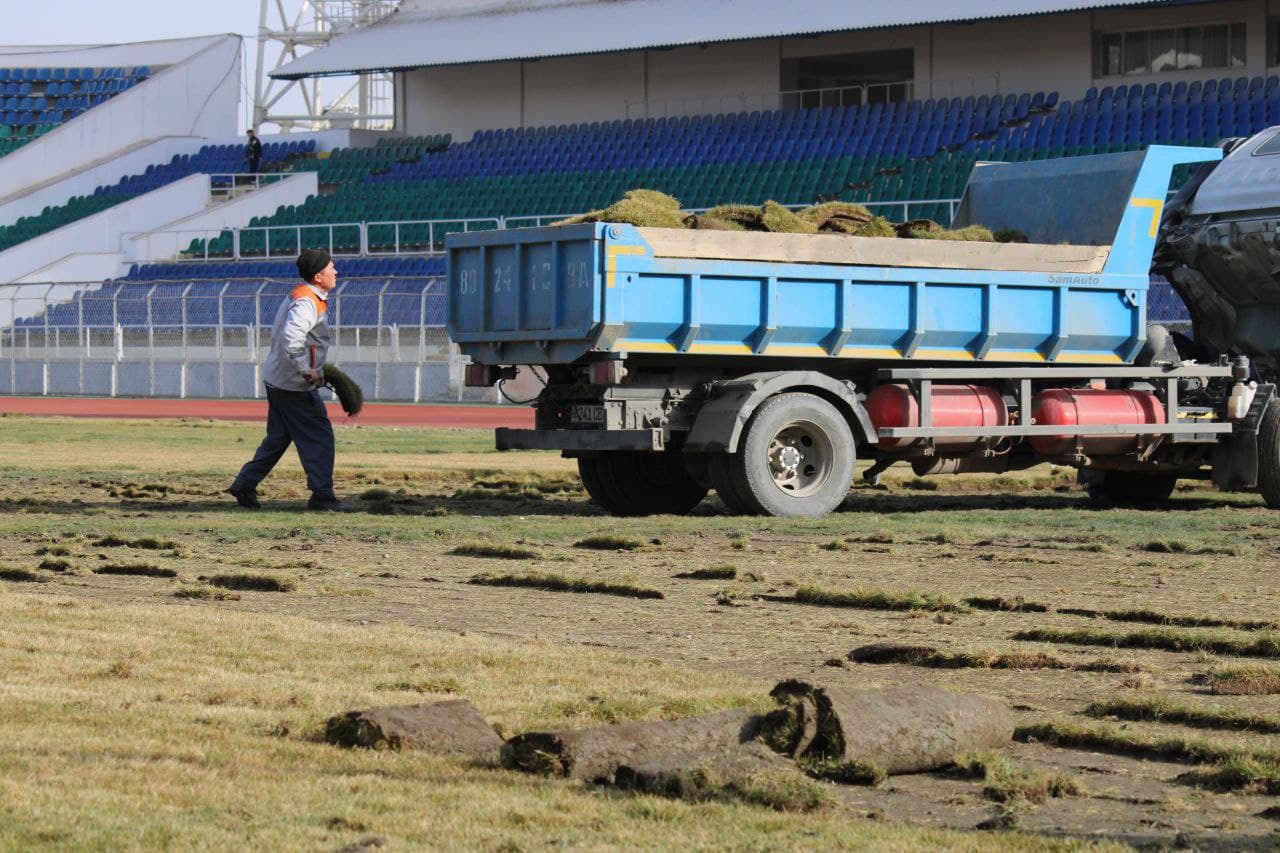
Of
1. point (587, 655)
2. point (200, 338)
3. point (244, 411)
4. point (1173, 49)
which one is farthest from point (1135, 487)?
point (200, 338)

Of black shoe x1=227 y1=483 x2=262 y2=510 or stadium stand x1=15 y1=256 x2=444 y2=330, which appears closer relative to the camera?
black shoe x1=227 y1=483 x2=262 y2=510

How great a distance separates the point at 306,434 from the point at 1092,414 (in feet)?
19.3

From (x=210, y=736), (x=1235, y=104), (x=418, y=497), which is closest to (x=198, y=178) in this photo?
(x=1235, y=104)

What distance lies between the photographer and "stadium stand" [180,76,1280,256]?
38.9m

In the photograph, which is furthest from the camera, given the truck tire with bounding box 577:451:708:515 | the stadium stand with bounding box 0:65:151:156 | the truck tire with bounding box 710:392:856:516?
the stadium stand with bounding box 0:65:151:156

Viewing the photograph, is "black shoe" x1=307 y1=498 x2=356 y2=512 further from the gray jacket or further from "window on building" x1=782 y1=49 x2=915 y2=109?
"window on building" x1=782 y1=49 x2=915 y2=109

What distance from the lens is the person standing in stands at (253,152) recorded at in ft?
178

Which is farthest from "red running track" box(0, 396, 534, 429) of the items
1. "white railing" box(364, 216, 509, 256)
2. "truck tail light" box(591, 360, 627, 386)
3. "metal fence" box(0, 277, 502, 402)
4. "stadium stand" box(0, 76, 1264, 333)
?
"truck tail light" box(591, 360, 627, 386)

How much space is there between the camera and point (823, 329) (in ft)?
47.5

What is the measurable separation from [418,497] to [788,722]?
36.3ft

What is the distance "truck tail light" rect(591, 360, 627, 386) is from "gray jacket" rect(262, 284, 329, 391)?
2148mm

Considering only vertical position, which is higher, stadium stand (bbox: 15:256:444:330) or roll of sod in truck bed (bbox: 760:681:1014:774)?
stadium stand (bbox: 15:256:444:330)

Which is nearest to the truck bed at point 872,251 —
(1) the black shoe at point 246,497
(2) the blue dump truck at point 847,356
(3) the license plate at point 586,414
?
(2) the blue dump truck at point 847,356

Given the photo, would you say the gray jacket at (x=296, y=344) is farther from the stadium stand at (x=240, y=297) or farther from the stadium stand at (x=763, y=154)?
the stadium stand at (x=763, y=154)
